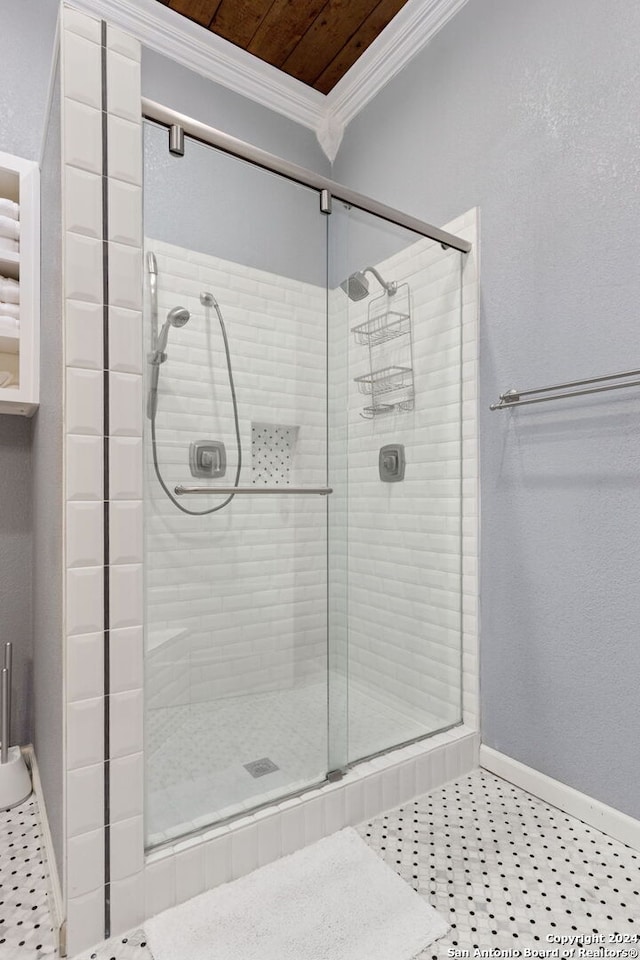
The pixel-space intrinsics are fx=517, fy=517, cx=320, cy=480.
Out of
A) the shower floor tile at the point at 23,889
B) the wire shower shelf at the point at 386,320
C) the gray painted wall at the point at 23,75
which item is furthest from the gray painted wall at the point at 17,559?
the wire shower shelf at the point at 386,320

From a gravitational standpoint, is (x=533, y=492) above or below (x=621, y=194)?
below

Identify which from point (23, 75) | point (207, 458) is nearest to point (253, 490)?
point (207, 458)

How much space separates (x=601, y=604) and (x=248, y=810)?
1044mm

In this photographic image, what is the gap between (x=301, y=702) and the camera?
1449 millimetres

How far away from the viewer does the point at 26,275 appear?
153 centimetres

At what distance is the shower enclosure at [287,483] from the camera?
1.21 meters

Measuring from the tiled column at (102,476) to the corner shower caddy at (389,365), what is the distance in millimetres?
752

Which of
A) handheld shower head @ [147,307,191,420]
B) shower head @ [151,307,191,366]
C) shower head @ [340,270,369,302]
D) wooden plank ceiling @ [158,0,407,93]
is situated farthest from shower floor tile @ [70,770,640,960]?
wooden plank ceiling @ [158,0,407,93]

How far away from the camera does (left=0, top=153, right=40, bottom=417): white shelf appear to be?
4.96 feet

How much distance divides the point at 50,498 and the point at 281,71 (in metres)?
2.20

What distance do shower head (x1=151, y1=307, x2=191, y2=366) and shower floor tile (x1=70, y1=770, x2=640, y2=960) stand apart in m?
1.20

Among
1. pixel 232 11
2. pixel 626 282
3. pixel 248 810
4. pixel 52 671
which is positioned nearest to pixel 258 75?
pixel 232 11

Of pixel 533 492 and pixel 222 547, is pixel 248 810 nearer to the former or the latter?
pixel 222 547

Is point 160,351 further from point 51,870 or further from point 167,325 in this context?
point 51,870
